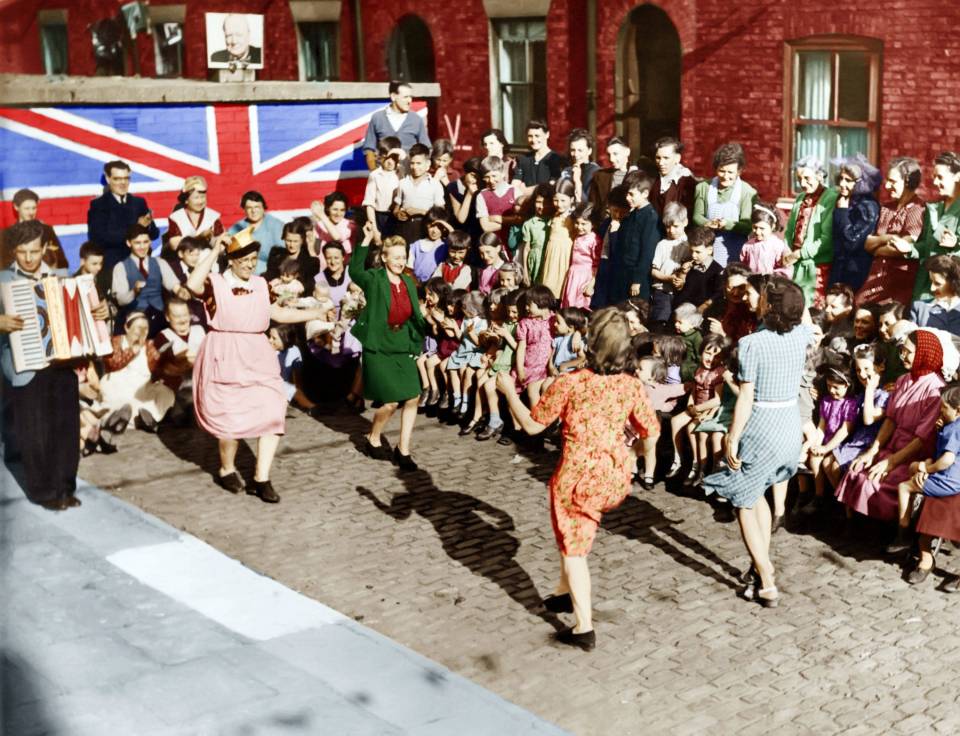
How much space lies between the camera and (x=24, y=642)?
25.7ft

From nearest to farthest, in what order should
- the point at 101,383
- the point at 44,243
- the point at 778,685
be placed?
the point at 778,685
the point at 44,243
the point at 101,383

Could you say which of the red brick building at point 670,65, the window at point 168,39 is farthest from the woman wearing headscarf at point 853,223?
the window at point 168,39

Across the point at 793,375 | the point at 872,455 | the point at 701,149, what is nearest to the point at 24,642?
the point at 793,375

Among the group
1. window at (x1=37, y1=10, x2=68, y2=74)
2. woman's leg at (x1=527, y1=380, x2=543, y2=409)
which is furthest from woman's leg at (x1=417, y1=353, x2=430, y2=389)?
window at (x1=37, y1=10, x2=68, y2=74)

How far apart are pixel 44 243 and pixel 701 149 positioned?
786cm

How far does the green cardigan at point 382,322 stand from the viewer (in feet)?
34.1

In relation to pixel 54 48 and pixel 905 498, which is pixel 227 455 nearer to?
pixel 905 498

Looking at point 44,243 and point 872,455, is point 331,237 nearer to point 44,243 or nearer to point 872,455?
point 44,243

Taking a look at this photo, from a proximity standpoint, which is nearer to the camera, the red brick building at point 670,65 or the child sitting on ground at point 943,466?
the child sitting on ground at point 943,466

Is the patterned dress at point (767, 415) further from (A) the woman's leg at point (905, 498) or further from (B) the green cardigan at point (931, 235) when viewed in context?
(B) the green cardigan at point (931, 235)

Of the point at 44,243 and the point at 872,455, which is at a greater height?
the point at 44,243

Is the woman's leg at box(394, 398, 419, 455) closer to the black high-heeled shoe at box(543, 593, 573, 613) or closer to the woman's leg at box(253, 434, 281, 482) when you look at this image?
the woman's leg at box(253, 434, 281, 482)

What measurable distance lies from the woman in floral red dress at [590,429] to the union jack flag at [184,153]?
6.82m

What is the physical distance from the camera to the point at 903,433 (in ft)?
28.3
